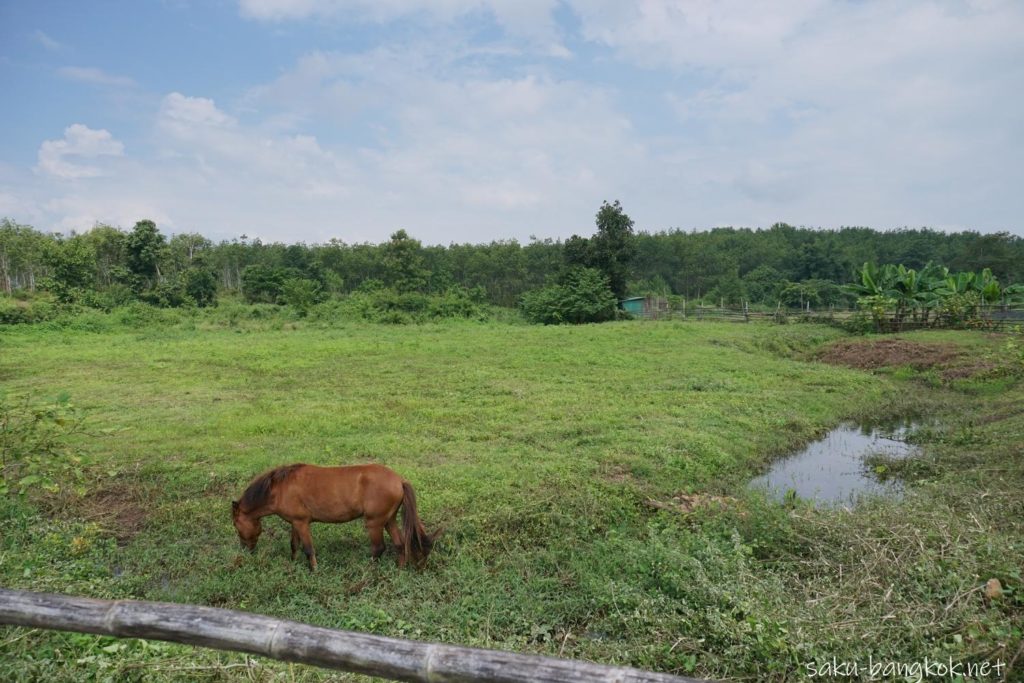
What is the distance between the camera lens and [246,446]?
961cm

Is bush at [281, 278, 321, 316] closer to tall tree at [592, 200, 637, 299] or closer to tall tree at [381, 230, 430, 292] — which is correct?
tall tree at [381, 230, 430, 292]

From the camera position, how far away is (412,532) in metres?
5.84

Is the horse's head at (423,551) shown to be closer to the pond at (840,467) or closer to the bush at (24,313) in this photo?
the pond at (840,467)

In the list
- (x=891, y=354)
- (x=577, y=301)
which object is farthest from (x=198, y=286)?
(x=891, y=354)

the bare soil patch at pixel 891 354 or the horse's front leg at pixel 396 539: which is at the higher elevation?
the bare soil patch at pixel 891 354

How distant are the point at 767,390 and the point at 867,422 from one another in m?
2.15

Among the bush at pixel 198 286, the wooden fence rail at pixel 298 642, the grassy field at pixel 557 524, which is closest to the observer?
the wooden fence rail at pixel 298 642

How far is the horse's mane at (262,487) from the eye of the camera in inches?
235

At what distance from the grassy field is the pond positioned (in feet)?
1.08

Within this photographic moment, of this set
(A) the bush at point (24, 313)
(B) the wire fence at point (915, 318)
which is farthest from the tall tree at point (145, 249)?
(B) the wire fence at point (915, 318)

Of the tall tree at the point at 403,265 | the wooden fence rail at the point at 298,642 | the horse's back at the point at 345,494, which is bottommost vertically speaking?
the horse's back at the point at 345,494

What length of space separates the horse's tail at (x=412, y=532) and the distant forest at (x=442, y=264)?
30.9 metres

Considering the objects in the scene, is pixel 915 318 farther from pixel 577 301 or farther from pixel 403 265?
pixel 403 265

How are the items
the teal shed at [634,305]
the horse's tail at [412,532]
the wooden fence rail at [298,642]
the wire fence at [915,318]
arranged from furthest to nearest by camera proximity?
the teal shed at [634,305], the wire fence at [915,318], the horse's tail at [412,532], the wooden fence rail at [298,642]
